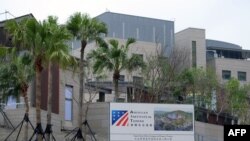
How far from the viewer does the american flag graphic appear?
2556cm

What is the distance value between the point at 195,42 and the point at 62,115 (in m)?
50.4

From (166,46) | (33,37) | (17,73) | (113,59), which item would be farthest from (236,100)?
(33,37)

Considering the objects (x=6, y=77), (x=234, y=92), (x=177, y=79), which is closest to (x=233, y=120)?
(x=234, y=92)

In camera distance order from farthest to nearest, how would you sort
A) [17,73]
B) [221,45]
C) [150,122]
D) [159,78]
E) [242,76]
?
[221,45] < [242,76] < [159,78] < [17,73] < [150,122]

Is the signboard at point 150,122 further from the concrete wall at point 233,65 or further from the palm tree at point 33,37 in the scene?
the concrete wall at point 233,65

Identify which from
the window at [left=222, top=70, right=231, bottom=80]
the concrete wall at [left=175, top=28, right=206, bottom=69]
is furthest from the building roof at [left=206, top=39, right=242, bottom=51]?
the concrete wall at [left=175, top=28, right=206, bottom=69]

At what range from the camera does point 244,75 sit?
310ft

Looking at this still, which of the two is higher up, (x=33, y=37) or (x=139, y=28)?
(x=139, y=28)

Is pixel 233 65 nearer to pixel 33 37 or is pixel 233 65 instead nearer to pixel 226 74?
pixel 226 74

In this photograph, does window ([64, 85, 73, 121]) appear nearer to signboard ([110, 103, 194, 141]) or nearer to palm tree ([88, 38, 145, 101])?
palm tree ([88, 38, 145, 101])

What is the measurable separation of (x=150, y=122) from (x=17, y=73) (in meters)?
8.62

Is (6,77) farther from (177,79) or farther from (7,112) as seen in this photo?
(177,79)

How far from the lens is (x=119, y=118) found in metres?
25.7

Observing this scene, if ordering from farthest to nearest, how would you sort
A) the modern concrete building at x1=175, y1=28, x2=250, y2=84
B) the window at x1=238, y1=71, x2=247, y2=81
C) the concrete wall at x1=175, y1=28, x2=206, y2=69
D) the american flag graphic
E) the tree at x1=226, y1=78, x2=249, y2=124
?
the window at x1=238, y1=71, x2=247, y2=81, the modern concrete building at x1=175, y1=28, x2=250, y2=84, the concrete wall at x1=175, y1=28, x2=206, y2=69, the tree at x1=226, y1=78, x2=249, y2=124, the american flag graphic
